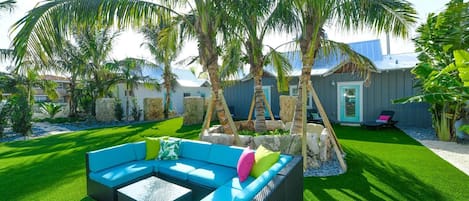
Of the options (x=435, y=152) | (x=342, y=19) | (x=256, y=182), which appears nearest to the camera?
(x=256, y=182)

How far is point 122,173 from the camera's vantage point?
4383 millimetres

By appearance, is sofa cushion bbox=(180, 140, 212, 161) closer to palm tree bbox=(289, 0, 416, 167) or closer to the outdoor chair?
palm tree bbox=(289, 0, 416, 167)

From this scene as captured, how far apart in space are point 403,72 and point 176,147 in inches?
468

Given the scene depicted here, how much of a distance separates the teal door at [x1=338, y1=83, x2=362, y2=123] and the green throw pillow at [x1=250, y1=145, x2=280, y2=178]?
10.8m

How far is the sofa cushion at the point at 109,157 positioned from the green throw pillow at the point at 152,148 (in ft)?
1.08

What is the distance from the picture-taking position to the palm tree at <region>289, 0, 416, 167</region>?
517cm

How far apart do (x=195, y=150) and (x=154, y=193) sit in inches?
67.0

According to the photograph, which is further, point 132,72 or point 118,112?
point 132,72

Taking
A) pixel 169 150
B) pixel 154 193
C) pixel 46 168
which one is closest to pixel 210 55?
pixel 169 150

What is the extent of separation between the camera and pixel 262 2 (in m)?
5.50

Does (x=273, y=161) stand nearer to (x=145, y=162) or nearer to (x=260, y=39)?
(x=145, y=162)

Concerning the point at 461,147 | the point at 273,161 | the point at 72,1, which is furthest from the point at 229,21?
the point at 461,147

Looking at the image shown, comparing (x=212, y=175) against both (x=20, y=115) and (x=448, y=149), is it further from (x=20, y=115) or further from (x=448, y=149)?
(x=20, y=115)

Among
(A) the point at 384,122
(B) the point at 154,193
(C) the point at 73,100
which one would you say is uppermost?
(C) the point at 73,100
